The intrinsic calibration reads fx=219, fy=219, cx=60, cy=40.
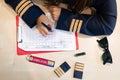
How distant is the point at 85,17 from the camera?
34.9 inches

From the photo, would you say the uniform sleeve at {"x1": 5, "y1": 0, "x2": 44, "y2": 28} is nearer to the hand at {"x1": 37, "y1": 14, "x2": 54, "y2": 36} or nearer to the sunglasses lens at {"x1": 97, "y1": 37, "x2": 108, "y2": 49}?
the hand at {"x1": 37, "y1": 14, "x2": 54, "y2": 36}

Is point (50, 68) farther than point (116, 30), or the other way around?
point (116, 30)

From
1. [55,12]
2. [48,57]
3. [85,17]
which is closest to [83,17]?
[85,17]

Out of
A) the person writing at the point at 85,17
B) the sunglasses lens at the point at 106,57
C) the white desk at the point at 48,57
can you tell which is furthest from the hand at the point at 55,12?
the sunglasses lens at the point at 106,57

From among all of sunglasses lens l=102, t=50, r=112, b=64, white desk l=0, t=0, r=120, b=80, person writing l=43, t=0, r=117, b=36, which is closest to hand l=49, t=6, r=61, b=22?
person writing l=43, t=0, r=117, b=36

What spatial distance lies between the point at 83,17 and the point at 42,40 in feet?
0.62

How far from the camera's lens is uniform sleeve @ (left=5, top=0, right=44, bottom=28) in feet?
2.77

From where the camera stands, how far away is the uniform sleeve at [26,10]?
2.77 ft

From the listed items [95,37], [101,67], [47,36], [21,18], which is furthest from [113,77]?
[21,18]

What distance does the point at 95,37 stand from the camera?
900 mm

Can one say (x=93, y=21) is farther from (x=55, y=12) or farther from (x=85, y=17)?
(x=55, y=12)

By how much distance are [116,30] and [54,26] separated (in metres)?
0.27

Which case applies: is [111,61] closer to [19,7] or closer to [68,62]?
[68,62]

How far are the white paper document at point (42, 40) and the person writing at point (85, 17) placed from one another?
0.12 feet
